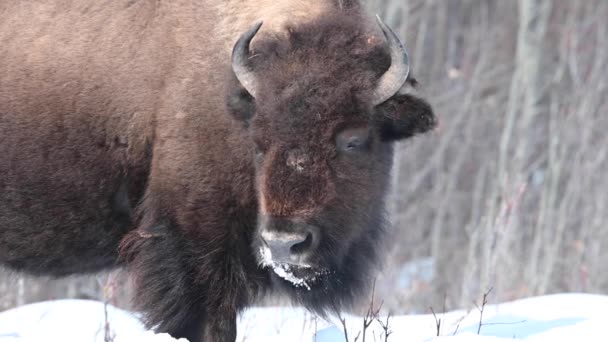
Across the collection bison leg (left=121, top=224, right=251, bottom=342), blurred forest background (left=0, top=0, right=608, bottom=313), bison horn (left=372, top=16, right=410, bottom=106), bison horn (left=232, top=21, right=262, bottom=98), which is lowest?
blurred forest background (left=0, top=0, right=608, bottom=313)

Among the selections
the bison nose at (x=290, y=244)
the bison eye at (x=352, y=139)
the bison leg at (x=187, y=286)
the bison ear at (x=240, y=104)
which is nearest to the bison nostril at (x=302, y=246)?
the bison nose at (x=290, y=244)

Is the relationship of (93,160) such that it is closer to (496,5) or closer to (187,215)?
(187,215)

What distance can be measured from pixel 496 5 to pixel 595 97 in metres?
5.82

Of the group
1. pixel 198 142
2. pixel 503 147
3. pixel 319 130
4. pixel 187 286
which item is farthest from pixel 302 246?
pixel 503 147

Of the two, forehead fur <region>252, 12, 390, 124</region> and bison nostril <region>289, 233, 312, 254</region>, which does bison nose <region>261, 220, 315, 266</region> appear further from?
forehead fur <region>252, 12, 390, 124</region>

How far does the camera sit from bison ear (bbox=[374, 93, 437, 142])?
611cm

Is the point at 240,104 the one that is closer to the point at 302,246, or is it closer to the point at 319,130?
the point at 319,130

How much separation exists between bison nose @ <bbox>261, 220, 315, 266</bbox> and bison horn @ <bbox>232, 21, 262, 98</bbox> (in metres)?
0.95

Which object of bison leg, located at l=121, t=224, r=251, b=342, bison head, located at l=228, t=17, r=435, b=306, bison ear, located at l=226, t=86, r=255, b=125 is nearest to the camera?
bison head, located at l=228, t=17, r=435, b=306

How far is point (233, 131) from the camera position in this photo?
6.29m

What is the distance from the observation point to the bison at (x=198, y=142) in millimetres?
5914

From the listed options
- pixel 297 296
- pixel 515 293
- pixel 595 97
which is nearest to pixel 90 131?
pixel 297 296

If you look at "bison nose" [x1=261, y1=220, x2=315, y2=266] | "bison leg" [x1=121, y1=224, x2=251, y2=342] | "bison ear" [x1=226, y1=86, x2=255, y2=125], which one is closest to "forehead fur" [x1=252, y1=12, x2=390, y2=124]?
"bison ear" [x1=226, y1=86, x2=255, y2=125]

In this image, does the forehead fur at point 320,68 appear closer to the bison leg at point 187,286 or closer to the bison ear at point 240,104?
the bison ear at point 240,104
